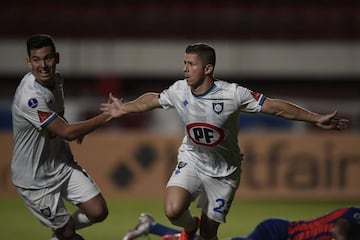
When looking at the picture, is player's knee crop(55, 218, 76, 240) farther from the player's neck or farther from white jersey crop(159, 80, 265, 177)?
the player's neck

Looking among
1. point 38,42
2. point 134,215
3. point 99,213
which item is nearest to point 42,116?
point 38,42

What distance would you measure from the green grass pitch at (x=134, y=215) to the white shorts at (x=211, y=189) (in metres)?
1.72

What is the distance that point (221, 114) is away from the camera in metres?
6.27

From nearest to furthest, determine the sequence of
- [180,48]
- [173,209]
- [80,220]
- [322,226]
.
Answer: [322,226], [173,209], [80,220], [180,48]

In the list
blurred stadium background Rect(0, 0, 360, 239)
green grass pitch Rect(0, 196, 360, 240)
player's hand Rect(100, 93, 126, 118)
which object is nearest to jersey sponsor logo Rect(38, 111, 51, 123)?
player's hand Rect(100, 93, 126, 118)

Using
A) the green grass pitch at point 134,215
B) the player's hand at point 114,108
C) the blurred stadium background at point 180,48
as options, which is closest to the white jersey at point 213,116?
the player's hand at point 114,108

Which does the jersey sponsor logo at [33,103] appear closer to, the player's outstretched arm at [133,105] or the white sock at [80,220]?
the player's outstretched arm at [133,105]

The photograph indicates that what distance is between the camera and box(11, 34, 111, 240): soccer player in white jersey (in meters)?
6.17

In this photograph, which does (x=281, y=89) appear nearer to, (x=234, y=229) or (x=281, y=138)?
(x=281, y=138)

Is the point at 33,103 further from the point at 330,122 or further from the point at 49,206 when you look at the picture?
the point at 330,122

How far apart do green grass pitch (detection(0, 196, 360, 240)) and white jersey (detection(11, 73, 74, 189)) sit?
1952 mm

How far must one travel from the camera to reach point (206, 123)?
247 inches

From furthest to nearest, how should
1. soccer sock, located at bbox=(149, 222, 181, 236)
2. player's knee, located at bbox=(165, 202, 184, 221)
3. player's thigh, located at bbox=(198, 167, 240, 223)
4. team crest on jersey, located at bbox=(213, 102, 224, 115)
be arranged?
soccer sock, located at bbox=(149, 222, 181, 236) → player's thigh, located at bbox=(198, 167, 240, 223) → team crest on jersey, located at bbox=(213, 102, 224, 115) → player's knee, located at bbox=(165, 202, 184, 221)

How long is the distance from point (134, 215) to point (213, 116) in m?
4.62
